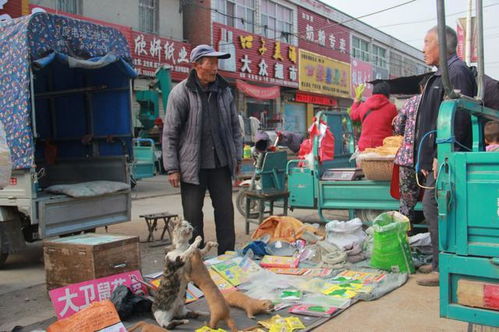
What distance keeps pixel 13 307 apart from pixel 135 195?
774 cm

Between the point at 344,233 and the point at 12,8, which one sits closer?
the point at 344,233

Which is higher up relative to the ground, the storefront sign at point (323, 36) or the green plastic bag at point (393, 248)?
the storefront sign at point (323, 36)

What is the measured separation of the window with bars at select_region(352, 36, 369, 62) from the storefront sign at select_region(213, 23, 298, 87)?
7405mm

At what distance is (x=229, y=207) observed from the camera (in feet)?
15.3

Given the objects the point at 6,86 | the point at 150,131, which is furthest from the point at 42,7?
the point at 6,86

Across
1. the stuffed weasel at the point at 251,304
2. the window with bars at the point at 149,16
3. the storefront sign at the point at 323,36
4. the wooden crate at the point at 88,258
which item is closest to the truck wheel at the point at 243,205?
the wooden crate at the point at 88,258

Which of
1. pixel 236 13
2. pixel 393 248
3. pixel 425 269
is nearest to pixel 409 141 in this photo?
pixel 393 248

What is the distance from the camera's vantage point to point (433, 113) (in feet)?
13.0

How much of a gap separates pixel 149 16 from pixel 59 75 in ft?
31.0

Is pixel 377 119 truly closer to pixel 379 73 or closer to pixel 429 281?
pixel 429 281

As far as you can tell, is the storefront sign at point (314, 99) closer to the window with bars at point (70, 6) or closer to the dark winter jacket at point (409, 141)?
the window with bars at point (70, 6)

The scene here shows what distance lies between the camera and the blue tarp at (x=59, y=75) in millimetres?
4895

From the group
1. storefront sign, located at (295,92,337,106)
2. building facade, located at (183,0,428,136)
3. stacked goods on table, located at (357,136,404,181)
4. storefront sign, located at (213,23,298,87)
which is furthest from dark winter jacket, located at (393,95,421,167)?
storefront sign, located at (295,92,337,106)

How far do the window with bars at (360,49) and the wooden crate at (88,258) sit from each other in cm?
2468
